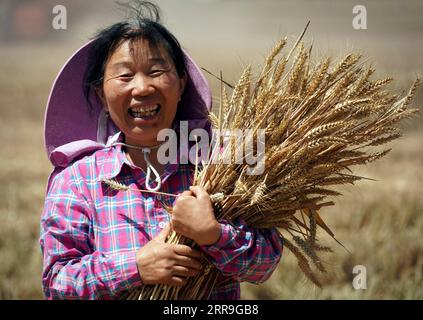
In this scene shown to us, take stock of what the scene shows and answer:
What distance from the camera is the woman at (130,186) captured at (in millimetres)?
2045

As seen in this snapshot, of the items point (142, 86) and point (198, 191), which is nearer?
point (198, 191)

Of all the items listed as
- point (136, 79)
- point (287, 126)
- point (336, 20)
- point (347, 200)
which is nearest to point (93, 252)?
point (136, 79)

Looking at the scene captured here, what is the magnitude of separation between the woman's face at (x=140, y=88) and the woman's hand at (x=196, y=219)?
1.00 ft

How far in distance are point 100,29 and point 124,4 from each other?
4.4 inches

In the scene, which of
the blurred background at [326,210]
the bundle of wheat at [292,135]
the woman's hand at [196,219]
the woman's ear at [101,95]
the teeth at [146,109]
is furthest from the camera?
the blurred background at [326,210]

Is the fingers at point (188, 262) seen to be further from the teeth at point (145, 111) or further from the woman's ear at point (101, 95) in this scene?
the woman's ear at point (101, 95)

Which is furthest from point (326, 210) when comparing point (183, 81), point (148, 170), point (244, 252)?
point (244, 252)

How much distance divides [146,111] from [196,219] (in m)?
0.40

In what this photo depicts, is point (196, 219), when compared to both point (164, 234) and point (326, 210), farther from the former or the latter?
point (326, 210)

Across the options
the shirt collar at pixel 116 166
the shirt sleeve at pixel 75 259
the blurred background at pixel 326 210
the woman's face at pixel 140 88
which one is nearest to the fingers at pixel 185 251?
the shirt sleeve at pixel 75 259

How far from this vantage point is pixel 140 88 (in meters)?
2.17

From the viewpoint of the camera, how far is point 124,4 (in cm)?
241

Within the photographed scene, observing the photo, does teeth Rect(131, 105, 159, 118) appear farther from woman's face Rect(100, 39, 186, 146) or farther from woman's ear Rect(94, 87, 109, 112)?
woman's ear Rect(94, 87, 109, 112)
